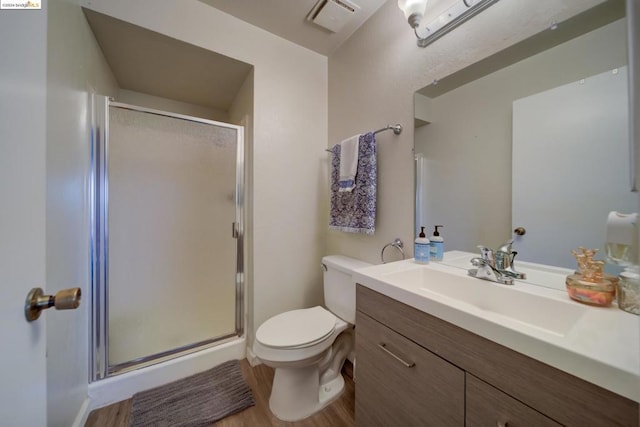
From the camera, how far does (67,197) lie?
1.02 metres

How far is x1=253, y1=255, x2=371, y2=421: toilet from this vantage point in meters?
1.11

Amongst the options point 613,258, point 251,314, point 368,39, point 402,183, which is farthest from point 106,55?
point 613,258

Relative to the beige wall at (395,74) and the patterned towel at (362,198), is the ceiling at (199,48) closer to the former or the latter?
the beige wall at (395,74)

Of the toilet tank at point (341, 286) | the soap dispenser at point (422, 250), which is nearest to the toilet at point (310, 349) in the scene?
the toilet tank at point (341, 286)

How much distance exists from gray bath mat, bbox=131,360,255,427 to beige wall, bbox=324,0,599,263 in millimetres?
1092

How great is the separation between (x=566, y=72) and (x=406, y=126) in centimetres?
61

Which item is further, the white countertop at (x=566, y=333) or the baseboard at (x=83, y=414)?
the baseboard at (x=83, y=414)

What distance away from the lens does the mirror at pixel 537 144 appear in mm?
699

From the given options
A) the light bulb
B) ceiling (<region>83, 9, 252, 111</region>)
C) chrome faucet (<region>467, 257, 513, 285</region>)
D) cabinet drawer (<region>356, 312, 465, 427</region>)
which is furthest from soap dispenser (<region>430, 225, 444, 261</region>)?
ceiling (<region>83, 9, 252, 111</region>)

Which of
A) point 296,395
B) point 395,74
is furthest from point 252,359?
point 395,74

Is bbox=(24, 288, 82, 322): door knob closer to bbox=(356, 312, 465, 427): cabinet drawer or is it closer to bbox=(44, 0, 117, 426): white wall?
bbox=(44, 0, 117, 426): white wall

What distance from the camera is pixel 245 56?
60.3 inches

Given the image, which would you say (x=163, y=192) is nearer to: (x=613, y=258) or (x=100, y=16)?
(x=100, y=16)

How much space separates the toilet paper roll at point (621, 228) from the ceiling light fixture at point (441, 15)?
0.93 m
